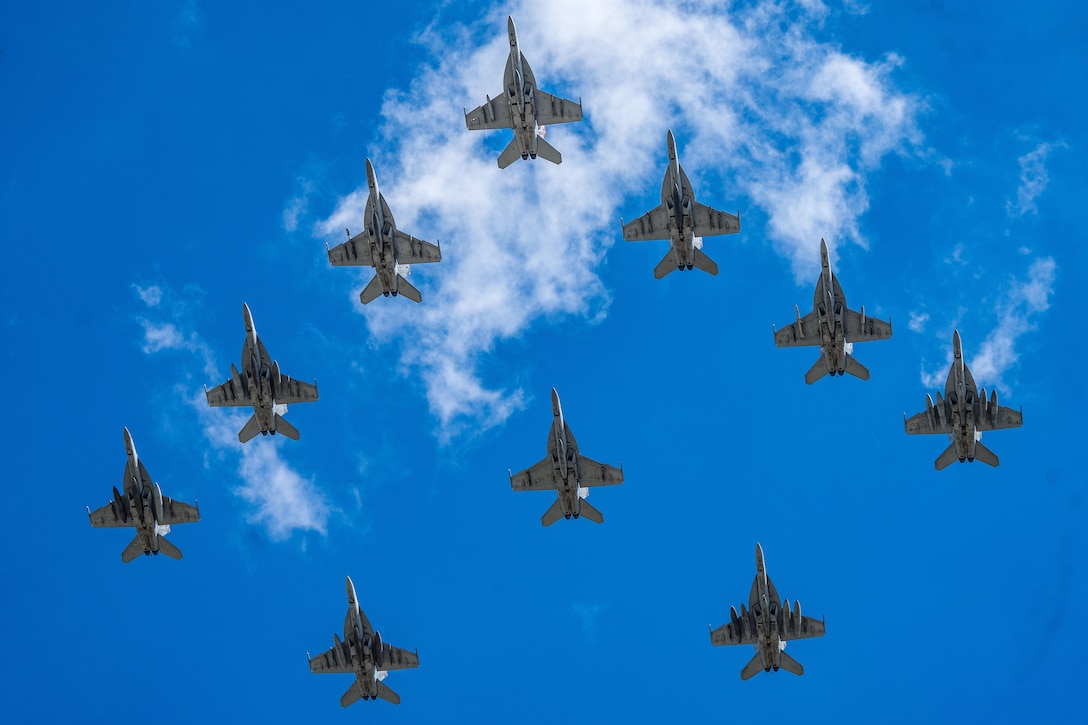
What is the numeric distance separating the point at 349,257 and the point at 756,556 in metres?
35.9

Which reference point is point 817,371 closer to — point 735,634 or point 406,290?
point 735,634

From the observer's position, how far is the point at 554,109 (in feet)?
337

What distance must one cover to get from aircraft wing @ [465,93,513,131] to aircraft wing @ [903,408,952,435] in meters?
35.4

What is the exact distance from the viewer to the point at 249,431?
102812 millimetres

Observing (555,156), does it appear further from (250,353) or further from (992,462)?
(992,462)

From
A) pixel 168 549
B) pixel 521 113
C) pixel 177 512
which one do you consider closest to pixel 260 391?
pixel 177 512

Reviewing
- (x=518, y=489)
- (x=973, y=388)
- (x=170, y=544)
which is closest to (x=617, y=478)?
(x=518, y=489)

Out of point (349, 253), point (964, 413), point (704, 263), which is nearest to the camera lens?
point (964, 413)

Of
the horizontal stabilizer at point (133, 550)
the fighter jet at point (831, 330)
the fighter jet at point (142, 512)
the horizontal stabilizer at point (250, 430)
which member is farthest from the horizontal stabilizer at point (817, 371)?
the horizontal stabilizer at point (133, 550)

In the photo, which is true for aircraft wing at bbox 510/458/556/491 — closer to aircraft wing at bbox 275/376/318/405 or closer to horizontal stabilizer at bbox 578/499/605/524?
horizontal stabilizer at bbox 578/499/605/524

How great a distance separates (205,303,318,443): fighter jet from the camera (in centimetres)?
9919

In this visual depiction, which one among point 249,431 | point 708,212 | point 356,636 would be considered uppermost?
point 708,212

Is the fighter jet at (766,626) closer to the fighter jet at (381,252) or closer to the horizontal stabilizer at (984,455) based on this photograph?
the horizontal stabilizer at (984,455)

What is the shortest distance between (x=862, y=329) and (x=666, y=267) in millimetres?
14267
